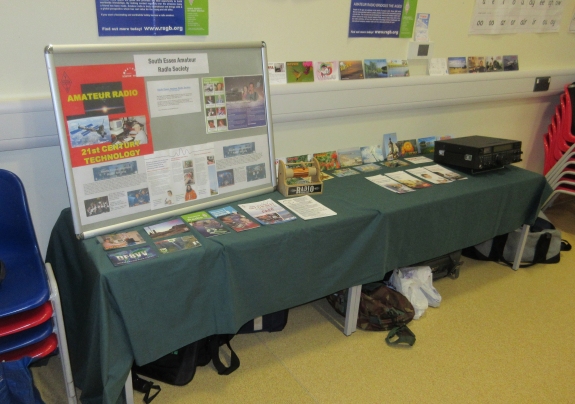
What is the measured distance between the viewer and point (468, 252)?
9.51 feet

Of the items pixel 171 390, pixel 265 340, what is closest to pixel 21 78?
pixel 171 390

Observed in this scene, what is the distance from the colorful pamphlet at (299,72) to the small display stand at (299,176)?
1.32ft

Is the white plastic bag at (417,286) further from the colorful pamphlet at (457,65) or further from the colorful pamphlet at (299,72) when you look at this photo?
the colorful pamphlet at (457,65)

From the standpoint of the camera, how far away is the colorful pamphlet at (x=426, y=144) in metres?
2.78

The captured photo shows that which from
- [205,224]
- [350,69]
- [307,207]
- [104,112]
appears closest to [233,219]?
[205,224]

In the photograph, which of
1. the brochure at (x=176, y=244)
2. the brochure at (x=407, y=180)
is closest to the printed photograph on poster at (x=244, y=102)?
the brochure at (x=176, y=244)

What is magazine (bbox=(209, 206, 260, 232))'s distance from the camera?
1714 millimetres

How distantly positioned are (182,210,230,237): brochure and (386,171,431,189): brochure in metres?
1.01

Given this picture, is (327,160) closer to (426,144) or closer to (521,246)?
(426,144)

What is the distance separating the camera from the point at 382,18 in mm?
2328

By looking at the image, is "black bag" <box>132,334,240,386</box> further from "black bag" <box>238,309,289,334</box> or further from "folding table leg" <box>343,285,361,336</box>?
"folding table leg" <box>343,285,361,336</box>

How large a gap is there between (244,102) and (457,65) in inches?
58.7

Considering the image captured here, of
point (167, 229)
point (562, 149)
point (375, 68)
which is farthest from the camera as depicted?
point (562, 149)

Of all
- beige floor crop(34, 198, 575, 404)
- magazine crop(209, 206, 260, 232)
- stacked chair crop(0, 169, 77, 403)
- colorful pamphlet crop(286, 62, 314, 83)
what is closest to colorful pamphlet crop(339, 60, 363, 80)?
colorful pamphlet crop(286, 62, 314, 83)
